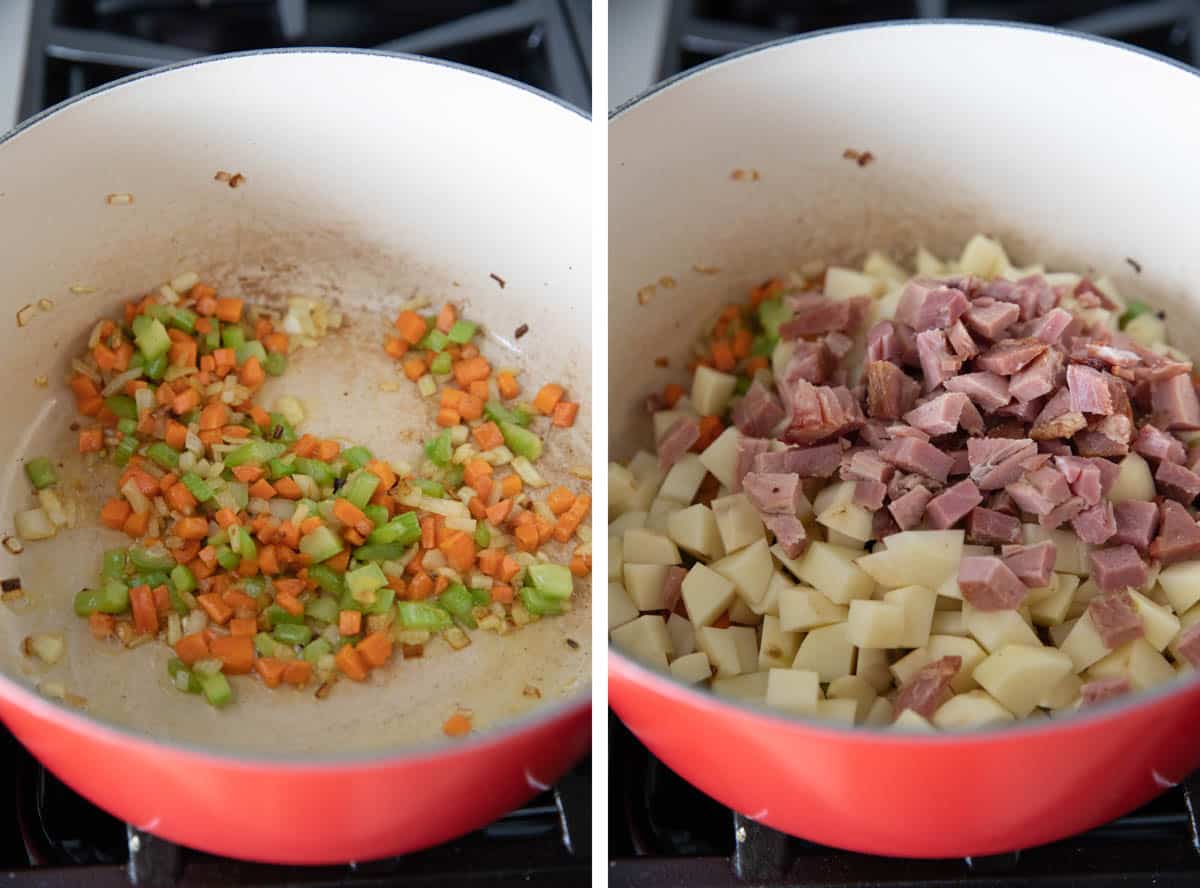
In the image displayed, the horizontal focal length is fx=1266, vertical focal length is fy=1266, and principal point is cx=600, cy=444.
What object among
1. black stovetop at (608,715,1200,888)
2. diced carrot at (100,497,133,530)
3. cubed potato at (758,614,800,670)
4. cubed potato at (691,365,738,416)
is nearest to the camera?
black stovetop at (608,715,1200,888)

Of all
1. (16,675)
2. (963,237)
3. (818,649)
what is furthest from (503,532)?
(963,237)

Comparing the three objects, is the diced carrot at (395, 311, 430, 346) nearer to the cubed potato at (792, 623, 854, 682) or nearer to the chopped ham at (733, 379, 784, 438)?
the chopped ham at (733, 379, 784, 438)

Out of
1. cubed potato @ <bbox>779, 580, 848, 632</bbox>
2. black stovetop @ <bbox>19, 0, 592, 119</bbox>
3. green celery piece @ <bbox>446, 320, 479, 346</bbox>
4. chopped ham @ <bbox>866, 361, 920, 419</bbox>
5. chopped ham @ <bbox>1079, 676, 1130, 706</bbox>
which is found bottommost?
cubed potato @ <bbox>779, 580, 848, 632</bbox>

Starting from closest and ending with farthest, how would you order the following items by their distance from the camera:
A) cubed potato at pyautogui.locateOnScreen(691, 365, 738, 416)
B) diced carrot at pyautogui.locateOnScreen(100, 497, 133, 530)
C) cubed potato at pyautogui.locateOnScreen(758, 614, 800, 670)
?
cubed potato at pyautogui.locateOnScreen(758, 614, 800, 670)
diced carrot at pyautogui.locateOnScreen(100, 497, 133, 530)
cubed potato at pyautogui.locateOnScreen(691, 365, 738, 416)

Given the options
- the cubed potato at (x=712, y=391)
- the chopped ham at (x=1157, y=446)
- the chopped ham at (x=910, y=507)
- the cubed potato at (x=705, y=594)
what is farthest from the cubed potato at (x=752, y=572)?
the chopped ham at (x=1157, y=446)

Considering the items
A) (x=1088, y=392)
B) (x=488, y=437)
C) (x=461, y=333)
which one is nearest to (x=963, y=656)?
(x=1088, y=392)

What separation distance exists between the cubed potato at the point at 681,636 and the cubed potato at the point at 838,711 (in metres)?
0.12

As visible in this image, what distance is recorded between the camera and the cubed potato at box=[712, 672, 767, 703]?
0.99 metres

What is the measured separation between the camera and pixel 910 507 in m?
0.99

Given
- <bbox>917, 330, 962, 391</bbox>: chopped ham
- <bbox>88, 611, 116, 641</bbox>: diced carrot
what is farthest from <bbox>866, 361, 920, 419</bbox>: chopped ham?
<bbox>88, 611, 116, 641</bbox>: diced carrot

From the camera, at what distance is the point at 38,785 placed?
0.96m

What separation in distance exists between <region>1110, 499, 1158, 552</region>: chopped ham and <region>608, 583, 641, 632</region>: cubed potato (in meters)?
0.38

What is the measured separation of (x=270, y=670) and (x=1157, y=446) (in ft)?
2.44

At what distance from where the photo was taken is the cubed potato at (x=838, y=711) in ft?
3.09
